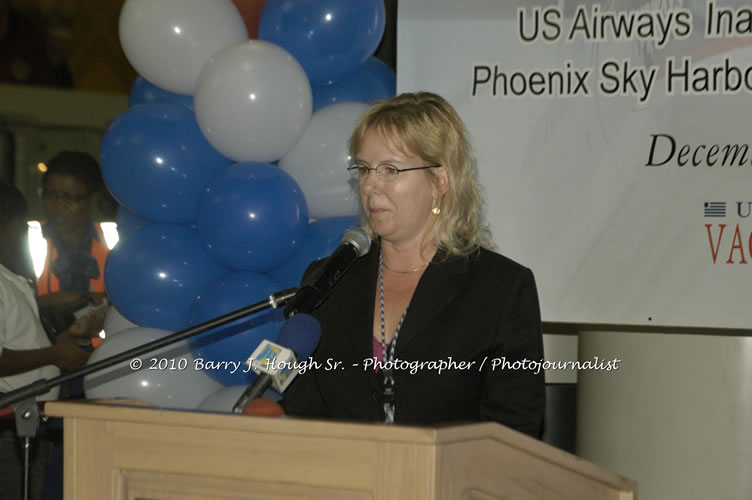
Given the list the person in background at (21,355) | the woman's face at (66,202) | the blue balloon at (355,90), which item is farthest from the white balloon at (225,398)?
the woman's face at (66,202)

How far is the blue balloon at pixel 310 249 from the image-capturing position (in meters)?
2.94

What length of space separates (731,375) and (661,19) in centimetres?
118

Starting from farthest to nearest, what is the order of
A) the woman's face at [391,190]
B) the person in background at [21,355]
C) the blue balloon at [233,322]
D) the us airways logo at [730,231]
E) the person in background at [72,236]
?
1. the person in background at [72,236]
2. the person in background at [21,355]
3. the blue balloon at [233,322]
4. the us airways logo at [730,231]
5. the woman's face at [391,190]

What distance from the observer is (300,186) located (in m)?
3.05

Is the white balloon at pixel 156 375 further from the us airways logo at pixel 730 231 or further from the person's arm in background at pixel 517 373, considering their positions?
the us airways logo at pixel 730 231

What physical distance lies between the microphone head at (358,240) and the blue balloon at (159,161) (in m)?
1.20

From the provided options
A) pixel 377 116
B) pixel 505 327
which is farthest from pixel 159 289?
pixel 505 327

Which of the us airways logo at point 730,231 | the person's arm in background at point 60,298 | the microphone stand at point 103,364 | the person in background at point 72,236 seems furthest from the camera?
the person in background at point 72,236

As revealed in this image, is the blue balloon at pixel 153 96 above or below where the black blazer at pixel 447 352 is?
above

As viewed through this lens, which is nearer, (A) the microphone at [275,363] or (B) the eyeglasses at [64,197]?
(A) the microphone at [275,363]

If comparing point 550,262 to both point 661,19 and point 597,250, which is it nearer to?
point 597,250

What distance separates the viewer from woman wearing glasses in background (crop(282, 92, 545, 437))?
6.42 feet

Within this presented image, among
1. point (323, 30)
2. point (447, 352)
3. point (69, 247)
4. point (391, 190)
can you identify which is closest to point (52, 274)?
point (69, 247)

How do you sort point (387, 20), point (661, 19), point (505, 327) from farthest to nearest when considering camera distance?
1. point (387, 20)
2. point (661, 19)
3. point (505, 327)
